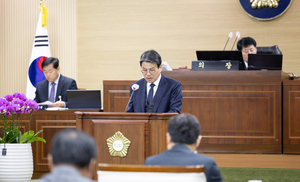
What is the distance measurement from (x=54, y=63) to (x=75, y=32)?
2.50 meters

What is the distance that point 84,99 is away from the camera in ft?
13.2

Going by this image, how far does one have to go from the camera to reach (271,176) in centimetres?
354

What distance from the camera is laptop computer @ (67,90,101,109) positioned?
3.97 meters


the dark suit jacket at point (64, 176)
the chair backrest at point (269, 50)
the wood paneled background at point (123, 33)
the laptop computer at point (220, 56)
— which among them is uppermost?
the wood paneled background at point (123, 33)

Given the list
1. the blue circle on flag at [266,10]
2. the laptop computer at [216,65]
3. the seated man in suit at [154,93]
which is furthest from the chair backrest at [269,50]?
the seated man in suit at [154,93]

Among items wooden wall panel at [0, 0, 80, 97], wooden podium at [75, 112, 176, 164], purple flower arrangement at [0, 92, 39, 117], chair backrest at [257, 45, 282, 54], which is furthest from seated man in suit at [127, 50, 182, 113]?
wooden wall panel at [0, 0, 80, 97]

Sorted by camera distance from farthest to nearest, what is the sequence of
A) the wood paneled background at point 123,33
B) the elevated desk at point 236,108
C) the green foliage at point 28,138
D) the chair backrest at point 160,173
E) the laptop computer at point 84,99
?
the wood paneled background at point 123,33 → the elevated desk at point 236,108 → the laptop computer at point 84,99 → the green foliage at point 28,138 → the chair backrest at point 160,173

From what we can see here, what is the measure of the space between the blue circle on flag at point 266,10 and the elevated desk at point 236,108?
2.51 meters

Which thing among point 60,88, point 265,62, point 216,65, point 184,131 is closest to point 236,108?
point 216,65

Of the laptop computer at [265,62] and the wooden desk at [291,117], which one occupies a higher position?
the laptop computer at [265,62]

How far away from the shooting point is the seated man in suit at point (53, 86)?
4754mm

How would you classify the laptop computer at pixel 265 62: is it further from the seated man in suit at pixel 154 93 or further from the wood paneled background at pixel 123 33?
the wood paneled background at pixel 123 33

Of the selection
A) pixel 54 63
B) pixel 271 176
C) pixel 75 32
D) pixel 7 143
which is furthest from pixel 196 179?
pixel 75 32

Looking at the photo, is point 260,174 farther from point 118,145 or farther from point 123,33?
point 123,33
